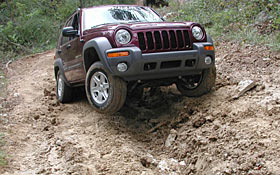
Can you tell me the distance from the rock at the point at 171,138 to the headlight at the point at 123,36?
139cm

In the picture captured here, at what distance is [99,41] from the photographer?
390 centimetres

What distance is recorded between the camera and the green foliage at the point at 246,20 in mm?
6430

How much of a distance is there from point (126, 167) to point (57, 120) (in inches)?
81.7

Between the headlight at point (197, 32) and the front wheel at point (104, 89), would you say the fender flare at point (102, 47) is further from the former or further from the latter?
the headlight at point (197, 32)

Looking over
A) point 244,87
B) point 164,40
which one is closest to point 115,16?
point 164,40

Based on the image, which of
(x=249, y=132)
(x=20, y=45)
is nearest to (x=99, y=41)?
(x=249, y=132)

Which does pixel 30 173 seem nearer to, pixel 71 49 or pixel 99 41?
pixel 99 41

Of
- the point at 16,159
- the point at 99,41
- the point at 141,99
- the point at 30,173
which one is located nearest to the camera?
the point at 30,173

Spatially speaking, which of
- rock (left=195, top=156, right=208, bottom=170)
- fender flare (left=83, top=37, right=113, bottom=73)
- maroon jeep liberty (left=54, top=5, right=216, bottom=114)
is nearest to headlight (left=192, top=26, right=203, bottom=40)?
maroon jeep liberty (left=54, top=5, right=216, bottom=114)

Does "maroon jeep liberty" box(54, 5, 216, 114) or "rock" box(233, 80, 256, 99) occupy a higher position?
"maroon jeep liberty" box(54, 5, 216, 114)

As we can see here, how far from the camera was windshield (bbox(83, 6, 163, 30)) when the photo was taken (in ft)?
15.6

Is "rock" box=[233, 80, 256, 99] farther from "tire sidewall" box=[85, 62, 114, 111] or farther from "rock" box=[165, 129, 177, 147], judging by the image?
"tire sidewall" box=[85, 62, 114, 111]

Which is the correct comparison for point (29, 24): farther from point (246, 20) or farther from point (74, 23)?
point (246, 20)

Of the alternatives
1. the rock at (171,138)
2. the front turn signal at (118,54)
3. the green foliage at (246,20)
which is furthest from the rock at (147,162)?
the green foliage at (246,20)
